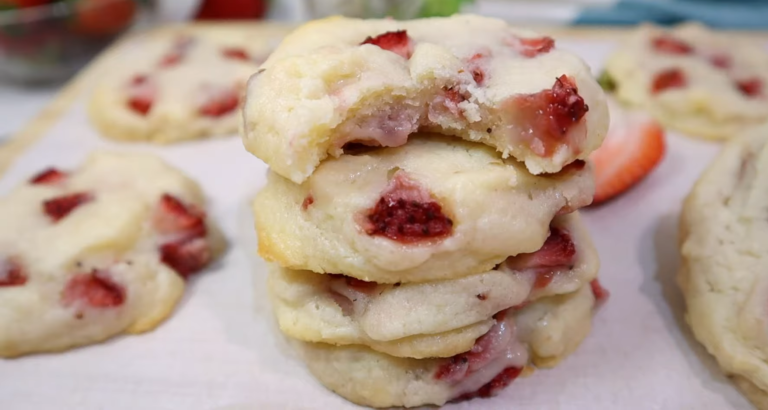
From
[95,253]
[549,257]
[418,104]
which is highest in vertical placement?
[418,104]

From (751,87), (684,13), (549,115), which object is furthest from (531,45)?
(684,13)

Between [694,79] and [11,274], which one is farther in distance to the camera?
[694,79]

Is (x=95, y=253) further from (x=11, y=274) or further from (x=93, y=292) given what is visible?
(x=11, y=274)

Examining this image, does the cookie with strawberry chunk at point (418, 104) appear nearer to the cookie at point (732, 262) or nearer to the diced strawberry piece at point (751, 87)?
the cookie at point (732, 262)

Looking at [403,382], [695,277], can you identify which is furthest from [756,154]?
[403,382]

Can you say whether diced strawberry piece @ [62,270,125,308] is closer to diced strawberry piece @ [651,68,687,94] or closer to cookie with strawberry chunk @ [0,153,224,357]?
cookie with strawberry chunk @ [0,153,224,357]
